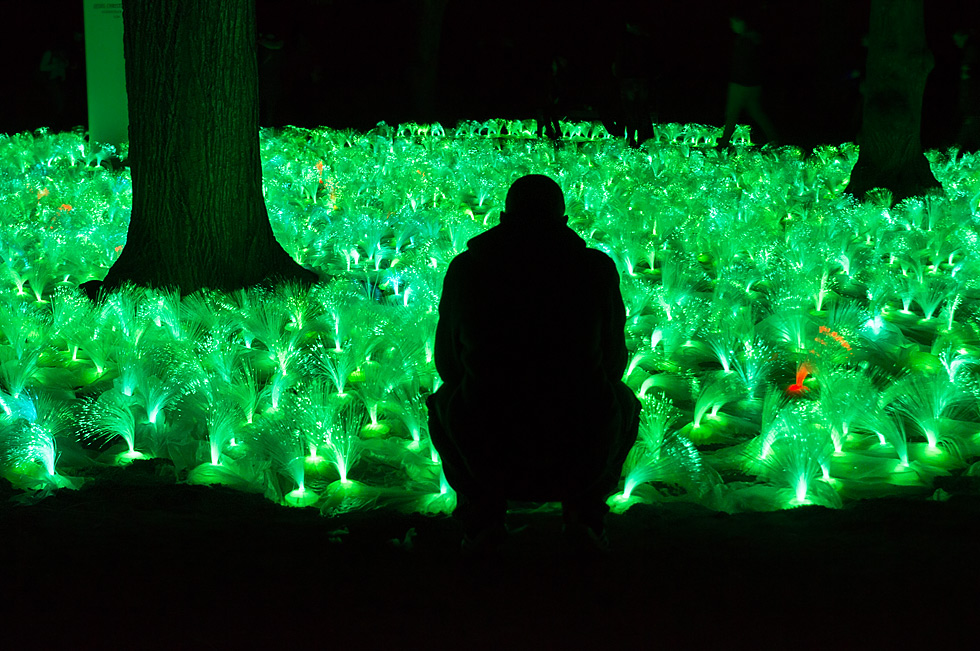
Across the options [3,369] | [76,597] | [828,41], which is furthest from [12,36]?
[76,597]

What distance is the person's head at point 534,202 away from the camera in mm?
3066

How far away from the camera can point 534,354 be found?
314cm

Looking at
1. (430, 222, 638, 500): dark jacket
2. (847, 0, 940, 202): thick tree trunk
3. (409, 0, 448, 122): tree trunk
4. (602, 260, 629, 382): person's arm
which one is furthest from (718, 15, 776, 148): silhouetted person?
(430, 222, 638, 500): dark jacket

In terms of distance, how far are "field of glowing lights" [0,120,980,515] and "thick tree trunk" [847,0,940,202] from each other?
576 millimetres

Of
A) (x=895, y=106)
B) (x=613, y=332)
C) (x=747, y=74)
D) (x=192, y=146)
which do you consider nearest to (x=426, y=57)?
(x=747, y=74)

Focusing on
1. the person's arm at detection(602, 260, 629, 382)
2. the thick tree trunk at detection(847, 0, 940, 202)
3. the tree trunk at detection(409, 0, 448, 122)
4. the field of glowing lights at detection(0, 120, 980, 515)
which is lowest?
the field of glowing lights at detection(0, 120, 980, 515)

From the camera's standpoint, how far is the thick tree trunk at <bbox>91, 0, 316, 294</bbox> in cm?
Result: 673

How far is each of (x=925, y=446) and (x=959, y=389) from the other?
41 centimetres

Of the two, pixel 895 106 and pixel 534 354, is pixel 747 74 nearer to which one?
pixel 895 106

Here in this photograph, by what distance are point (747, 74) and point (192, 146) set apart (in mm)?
9476

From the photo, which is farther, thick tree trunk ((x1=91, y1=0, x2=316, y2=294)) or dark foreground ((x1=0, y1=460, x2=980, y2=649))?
thick tree trunk ((x1=91, y1=0, x2=316, y2=294))

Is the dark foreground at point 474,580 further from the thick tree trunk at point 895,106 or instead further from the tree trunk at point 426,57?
the tree trunk at point 426,57

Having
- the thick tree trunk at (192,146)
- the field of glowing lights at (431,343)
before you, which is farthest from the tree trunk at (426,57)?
the thick tree trunk at (192,146)

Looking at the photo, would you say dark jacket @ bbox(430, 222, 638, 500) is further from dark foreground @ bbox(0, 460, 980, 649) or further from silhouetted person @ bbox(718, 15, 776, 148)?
silhouetted person @ bbox(718, 15, 776, 148)
